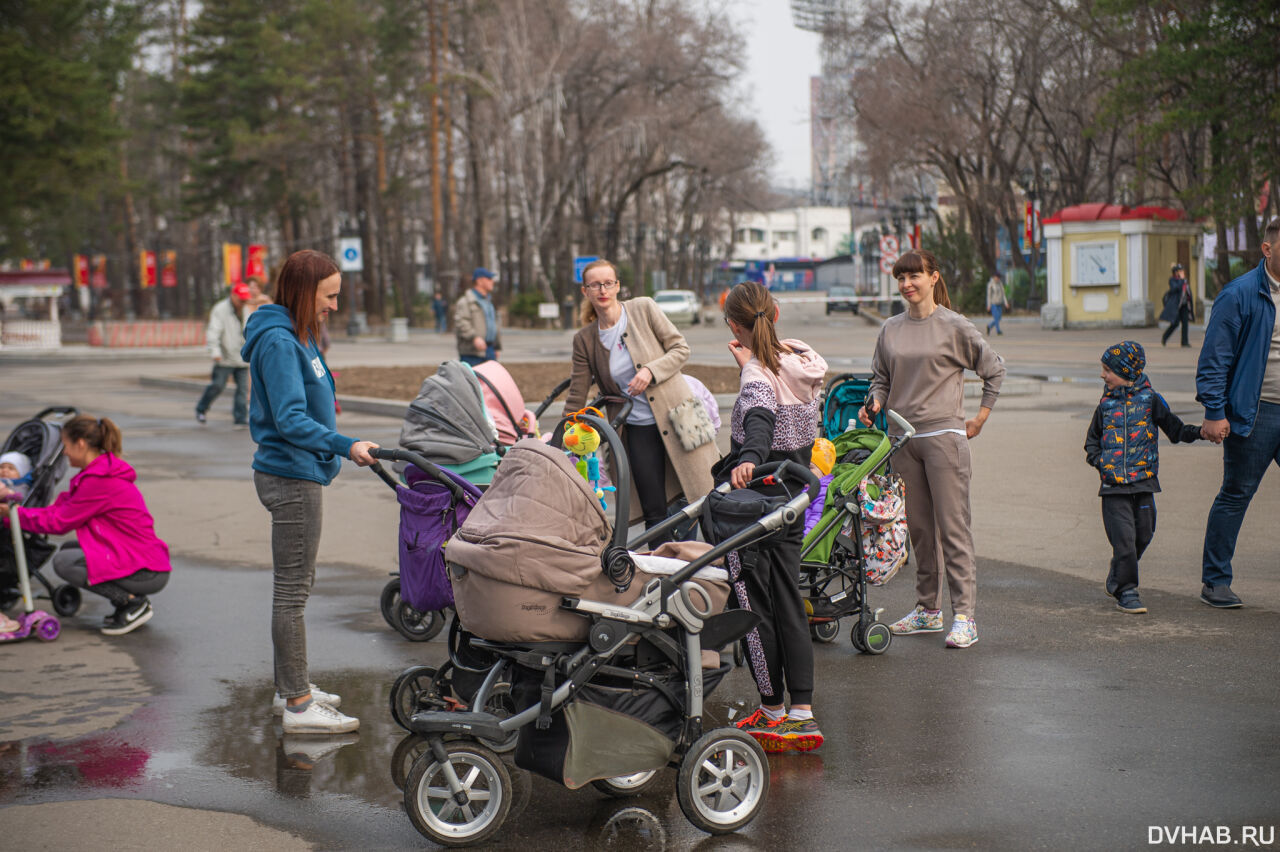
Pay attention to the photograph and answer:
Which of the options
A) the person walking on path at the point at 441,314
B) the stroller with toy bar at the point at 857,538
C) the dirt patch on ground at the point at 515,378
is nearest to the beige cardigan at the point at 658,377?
the stroller with toy bar at the point at 857,538

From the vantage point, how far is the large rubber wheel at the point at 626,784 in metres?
4.58

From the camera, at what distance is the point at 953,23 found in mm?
44031

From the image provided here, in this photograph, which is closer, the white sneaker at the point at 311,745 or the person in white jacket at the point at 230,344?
the white sneaker at the point at 311,745

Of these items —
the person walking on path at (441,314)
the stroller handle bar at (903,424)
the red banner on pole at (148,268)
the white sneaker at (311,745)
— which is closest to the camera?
the white sneaker at (311,745)

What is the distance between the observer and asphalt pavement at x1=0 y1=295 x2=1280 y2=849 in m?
4.33

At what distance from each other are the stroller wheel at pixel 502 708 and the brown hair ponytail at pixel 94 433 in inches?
133

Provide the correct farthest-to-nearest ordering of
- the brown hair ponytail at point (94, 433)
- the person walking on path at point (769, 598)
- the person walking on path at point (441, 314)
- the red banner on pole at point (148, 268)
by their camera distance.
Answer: the red banner on pole at point (148, 268), the person walking on path at point (441, 314), the brown hair ponytail at point (94, 433), the person walking on path at point (769, 598)

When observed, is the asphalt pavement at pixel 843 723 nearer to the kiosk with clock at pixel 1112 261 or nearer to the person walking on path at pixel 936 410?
the person walking on path at pixel 936 410

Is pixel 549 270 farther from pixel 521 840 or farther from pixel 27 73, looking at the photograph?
pixel 521 840

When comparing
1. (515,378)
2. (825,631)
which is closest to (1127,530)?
(825,631)

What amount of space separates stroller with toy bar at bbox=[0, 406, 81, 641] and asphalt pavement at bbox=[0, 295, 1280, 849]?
0.13 meters

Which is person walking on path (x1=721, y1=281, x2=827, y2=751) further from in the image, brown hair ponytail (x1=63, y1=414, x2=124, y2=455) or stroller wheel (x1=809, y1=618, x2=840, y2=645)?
brown hair ponytail (x1=63, y1=414, x2=124, y2=455)

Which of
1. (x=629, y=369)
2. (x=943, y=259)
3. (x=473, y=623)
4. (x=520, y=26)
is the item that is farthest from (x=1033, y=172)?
(x=473, y=623)

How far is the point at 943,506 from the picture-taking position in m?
6.38
